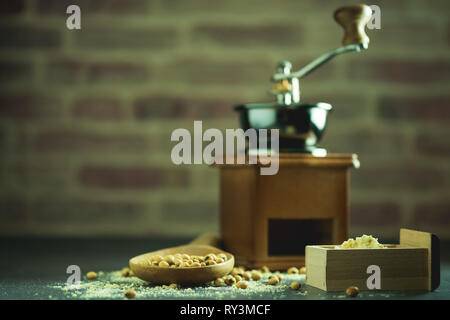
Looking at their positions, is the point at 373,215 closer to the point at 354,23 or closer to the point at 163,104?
the point at 163,104

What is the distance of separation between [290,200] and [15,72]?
1.41 metres

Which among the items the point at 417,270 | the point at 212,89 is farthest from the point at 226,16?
the point at 417,270

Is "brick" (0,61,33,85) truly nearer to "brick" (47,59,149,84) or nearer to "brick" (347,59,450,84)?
"brick" (47,59,149,84)

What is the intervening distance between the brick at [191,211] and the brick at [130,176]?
0.28ft

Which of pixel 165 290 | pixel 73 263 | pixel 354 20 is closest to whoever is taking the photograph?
pixel 165 290

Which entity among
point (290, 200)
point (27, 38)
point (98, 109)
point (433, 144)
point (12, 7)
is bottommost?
point (290, 200)

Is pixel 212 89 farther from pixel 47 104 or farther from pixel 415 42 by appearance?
pixel 415 42

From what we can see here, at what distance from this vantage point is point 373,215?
2.54 meters

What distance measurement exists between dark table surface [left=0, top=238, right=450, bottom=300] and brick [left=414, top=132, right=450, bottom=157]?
0.46 m

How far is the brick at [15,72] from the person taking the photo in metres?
2.49

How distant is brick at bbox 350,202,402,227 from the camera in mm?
2533

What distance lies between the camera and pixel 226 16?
2.52 meters

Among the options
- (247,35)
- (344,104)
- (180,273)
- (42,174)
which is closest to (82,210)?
(42,174)
